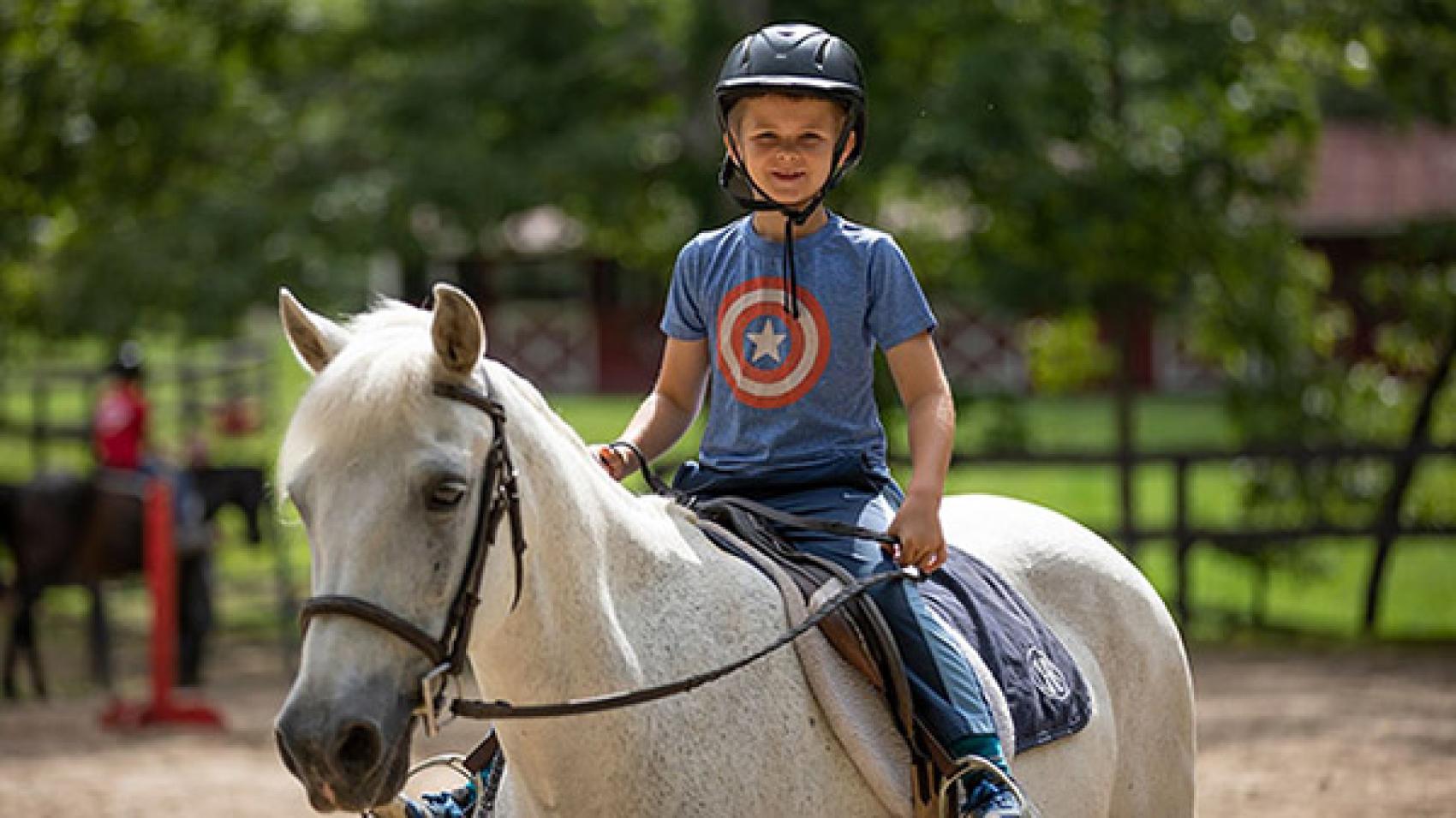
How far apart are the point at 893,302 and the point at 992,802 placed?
895 mm

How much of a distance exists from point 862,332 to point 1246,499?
463 inches

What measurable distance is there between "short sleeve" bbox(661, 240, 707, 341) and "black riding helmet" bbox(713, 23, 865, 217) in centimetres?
15

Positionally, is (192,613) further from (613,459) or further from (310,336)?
(310,336)

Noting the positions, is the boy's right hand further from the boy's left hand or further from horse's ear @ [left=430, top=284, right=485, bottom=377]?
horse's ear @ [left=430, top=284, right=485, bottom=377]

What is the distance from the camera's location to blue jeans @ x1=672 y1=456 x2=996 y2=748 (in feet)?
10.9

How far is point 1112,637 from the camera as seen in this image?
13.8 feet

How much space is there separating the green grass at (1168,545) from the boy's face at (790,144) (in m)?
8.32

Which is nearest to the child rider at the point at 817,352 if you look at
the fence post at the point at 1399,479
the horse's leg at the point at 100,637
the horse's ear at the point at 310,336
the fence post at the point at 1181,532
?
the horse's ear at the point at 310,336

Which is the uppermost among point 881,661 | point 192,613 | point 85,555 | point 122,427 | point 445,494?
point 445,494

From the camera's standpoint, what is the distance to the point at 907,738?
10.9 feet

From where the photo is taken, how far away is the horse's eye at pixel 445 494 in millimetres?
2717

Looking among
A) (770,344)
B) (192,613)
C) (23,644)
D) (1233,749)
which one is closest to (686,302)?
(770,344)

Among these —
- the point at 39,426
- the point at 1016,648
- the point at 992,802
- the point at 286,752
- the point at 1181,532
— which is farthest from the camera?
the point at 39,426

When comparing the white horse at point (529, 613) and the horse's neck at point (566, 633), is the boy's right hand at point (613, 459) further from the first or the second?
the horse's neck at point (566, 633)
